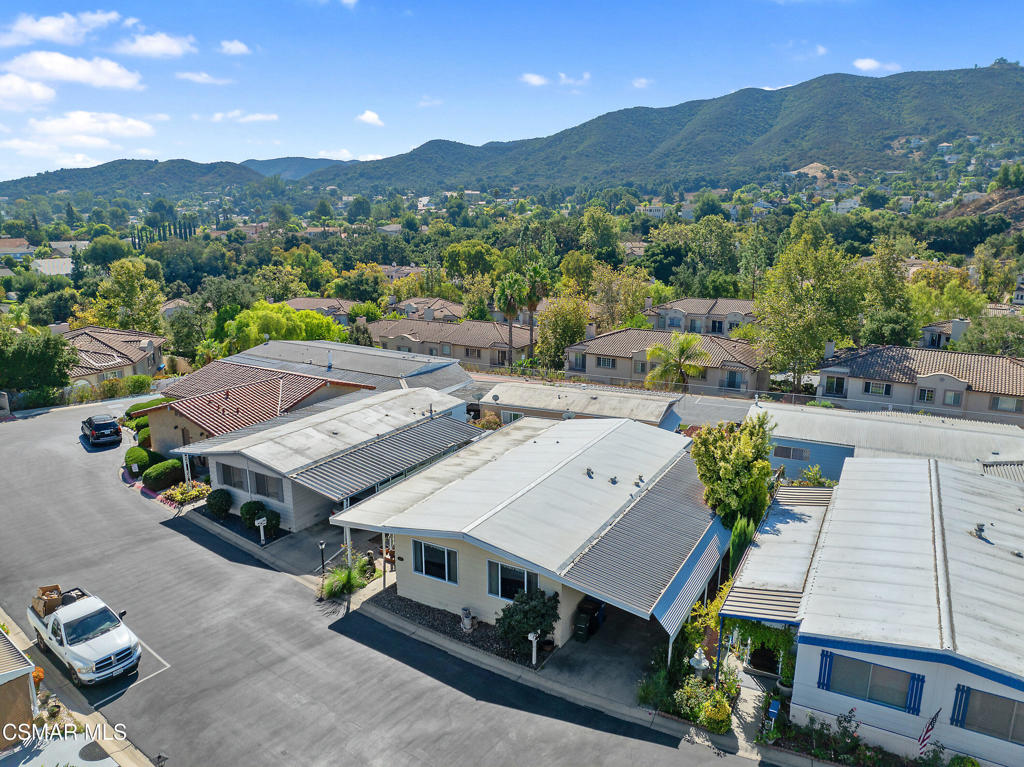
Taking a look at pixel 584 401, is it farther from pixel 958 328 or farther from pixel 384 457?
pixel 958 328

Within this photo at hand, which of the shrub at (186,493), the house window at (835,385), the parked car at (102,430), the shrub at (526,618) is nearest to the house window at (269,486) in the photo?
the shrub at (186,493)

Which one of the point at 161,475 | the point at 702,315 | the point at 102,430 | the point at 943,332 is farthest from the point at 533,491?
the point at 702,315

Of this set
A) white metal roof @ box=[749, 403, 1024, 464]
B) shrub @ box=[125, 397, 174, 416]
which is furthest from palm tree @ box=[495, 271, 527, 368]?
white metal roof @ box=[749, 403, 1024, 464]

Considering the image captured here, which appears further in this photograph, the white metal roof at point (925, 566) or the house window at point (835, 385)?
the house window at point (835, 385)

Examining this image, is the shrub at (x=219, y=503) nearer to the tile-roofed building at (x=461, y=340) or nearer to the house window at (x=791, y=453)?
the house window at (x=791, y=453)

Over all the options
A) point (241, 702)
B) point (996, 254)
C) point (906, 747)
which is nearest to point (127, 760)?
point (241, 702)

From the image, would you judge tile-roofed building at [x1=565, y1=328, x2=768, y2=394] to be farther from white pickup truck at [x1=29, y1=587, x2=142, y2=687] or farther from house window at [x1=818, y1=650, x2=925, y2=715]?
white pickup truck at [x1=29, y1=587, x2=142, y2=687]

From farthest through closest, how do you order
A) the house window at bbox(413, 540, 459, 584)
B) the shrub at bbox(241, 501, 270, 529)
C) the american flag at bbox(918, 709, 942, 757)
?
1. the shrub at bbox(241, 501, 270, 529)
2. the house window at bbox(413, 540, 459, 584)
3. the american flag at bbox(918, 709, 942, 757)
